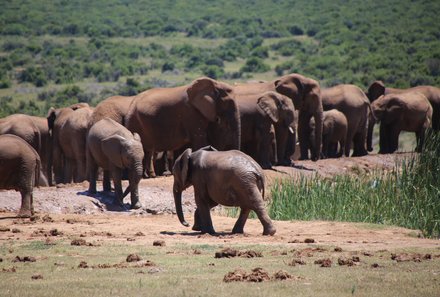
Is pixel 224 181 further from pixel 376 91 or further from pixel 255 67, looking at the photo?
pixel 255 67

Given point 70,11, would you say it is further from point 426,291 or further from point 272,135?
point 426,291

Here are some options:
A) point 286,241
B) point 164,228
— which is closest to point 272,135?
point 164,228

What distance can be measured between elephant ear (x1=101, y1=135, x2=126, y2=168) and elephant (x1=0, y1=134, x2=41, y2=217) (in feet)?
8.58

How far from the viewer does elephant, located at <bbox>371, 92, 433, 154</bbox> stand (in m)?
36.0

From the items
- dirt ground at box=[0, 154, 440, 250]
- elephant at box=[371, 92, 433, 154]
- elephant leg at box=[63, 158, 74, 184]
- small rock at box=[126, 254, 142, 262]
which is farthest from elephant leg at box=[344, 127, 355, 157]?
small rock at box=[126, 254, 142, 262]

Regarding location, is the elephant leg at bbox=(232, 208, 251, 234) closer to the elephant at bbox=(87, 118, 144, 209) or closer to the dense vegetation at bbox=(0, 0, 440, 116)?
the elephant at bbox=(87, 118, 144, 209)

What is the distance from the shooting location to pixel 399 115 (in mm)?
36125

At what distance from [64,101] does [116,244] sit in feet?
134

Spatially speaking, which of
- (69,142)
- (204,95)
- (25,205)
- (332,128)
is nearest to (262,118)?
(204,95)

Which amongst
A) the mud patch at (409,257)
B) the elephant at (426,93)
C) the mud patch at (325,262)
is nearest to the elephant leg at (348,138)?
the elephant at (426,93)

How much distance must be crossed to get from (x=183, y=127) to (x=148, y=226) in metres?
8.87

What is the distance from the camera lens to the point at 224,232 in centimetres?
1803

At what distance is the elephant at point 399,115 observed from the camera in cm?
3597

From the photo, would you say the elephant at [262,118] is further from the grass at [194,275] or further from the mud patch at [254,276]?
the mud patch at [254,276]
